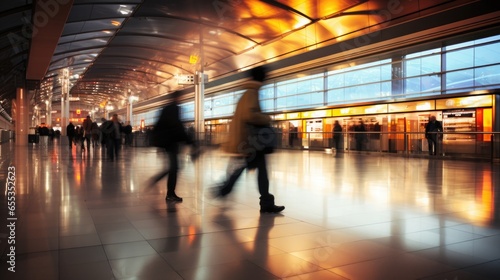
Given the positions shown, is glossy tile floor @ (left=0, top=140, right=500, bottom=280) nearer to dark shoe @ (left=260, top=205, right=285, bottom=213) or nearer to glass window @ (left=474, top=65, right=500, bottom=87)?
dark shoe @ (left=260, top=205, right=285, bottom=213)

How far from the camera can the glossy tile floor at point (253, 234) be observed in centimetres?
291

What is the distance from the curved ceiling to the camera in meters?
16.2

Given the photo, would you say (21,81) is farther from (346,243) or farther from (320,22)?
(346,243)

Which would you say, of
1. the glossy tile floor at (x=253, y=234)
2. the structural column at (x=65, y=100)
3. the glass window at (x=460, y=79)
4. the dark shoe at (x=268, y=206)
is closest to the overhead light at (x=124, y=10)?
the glossy tile floor at (x=253, y=234)

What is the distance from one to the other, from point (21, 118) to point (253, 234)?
31168mm

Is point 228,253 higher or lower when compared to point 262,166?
lower

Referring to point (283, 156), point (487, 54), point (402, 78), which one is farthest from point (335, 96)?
point (283, 156)

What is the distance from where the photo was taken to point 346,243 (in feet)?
11.9

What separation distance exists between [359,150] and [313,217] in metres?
15.3

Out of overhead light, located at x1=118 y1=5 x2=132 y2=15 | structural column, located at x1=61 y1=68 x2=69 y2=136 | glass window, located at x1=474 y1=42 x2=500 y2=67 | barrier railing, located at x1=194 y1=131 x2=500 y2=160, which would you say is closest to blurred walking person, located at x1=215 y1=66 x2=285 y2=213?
barrier railing, located at x1=194 y1=131 x2=500 y2=160

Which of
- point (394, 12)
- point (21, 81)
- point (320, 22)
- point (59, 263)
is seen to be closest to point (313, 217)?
point (59, 263)

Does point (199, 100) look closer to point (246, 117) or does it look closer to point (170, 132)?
point (170, 132)

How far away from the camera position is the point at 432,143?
16.0 m

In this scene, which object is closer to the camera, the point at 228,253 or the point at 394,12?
the point at 228,253
